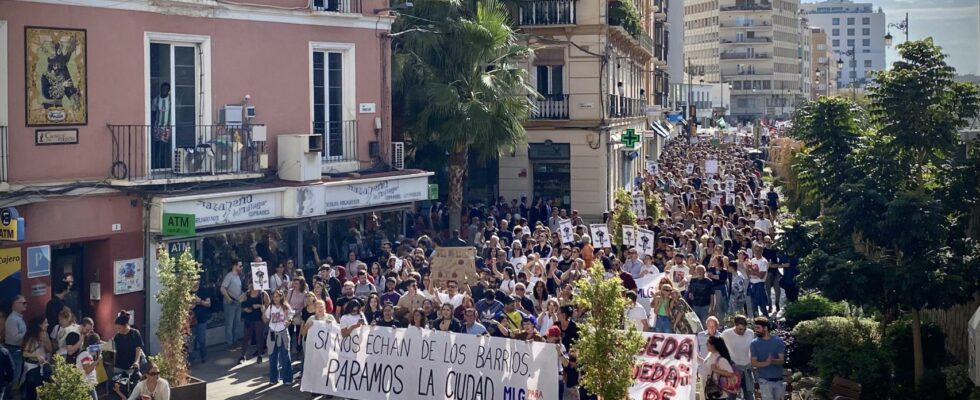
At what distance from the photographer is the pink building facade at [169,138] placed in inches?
748

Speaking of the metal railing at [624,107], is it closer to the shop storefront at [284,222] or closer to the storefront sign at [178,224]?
the shop storefront at [284,222]

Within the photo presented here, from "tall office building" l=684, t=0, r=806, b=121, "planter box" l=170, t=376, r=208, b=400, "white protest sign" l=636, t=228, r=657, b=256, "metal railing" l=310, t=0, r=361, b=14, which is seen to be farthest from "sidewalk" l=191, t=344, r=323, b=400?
"tall office building" l=684, t=0, r=806, b=121

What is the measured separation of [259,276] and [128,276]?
2070 mm

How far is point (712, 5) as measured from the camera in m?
155

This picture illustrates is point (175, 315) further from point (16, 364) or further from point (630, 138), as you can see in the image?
point (630, 138)

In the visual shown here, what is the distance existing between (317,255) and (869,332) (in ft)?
35.3

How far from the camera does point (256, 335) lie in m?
20.5

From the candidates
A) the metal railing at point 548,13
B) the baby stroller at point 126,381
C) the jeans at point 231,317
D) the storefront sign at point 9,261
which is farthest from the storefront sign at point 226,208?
the metal railing at point 548,13

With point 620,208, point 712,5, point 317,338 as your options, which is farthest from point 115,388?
point 712,5

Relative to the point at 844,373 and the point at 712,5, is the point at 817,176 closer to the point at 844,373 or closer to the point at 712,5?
the point at 844,373

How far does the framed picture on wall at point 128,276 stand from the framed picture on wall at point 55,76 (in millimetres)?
2298

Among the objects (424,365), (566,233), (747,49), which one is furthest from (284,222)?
(747,49)

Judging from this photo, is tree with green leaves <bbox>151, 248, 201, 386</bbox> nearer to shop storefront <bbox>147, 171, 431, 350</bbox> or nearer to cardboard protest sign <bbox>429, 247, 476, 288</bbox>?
shop storefront <bbox>147, 171, 431, 350</bbox>

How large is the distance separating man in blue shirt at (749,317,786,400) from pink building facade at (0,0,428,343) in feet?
29.7
